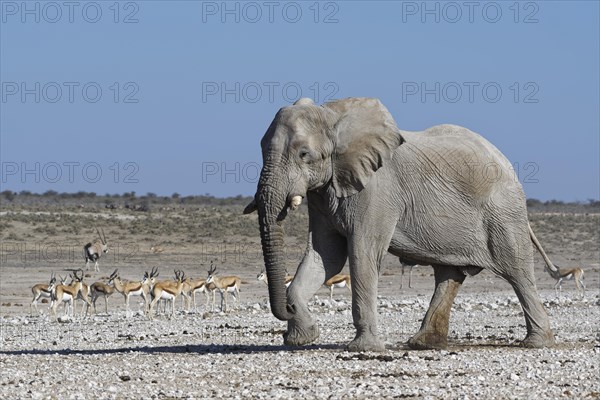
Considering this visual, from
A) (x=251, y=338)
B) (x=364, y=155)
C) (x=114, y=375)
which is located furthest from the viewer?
(x=251, y=338)

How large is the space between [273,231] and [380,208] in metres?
1.52

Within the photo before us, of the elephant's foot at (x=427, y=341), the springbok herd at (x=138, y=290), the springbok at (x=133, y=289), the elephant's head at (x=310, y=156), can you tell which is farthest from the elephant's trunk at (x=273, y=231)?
the springbok at (x=133, y=289)

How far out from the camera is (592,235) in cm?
5825

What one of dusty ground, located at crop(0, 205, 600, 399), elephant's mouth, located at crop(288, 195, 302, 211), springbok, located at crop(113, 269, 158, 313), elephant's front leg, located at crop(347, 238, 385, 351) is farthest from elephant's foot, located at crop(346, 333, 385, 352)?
springbok, located at crop(113, 269, 158, 313)

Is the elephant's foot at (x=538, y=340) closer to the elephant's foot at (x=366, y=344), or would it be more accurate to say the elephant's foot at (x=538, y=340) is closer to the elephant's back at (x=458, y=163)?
the elephant's back at (x=458, y=163)

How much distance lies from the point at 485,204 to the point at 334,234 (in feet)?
6.11

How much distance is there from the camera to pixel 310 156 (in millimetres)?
14445

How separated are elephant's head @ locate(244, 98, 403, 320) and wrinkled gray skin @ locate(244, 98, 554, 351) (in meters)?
0.01

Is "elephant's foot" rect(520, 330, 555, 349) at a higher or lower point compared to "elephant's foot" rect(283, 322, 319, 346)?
lower

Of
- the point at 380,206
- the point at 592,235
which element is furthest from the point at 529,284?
the point at 592,235

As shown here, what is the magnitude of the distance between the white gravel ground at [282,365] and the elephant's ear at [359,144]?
6.57 ft

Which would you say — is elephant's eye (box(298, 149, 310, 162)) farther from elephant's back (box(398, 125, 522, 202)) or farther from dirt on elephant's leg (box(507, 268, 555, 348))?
dirt on elephant's leg (box(507, 268, 555, 348))

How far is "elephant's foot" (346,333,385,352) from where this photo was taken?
1477cm

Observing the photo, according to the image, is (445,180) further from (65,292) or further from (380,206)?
(65,292)
